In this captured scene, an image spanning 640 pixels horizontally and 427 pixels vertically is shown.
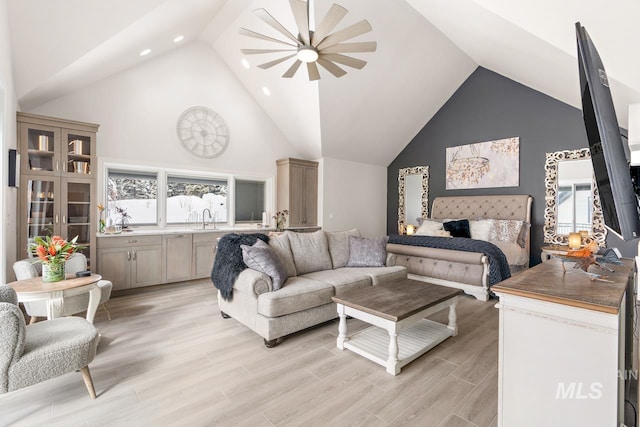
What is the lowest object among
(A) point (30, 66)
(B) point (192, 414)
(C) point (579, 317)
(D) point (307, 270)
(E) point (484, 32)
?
(B) point (192, 414)

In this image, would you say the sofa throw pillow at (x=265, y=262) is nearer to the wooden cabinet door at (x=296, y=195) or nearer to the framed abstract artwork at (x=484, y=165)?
the wooden cabinet door at (x=296, y=195)

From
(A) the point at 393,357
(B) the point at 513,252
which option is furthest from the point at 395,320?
(B) the point at 513,252

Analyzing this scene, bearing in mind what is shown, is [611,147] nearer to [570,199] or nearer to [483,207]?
[570,199]

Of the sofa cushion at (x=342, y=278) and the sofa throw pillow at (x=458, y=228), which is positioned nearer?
the sofa cushion at (x=342, y=278)

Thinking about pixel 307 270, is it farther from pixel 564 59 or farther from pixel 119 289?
pixel 564 59

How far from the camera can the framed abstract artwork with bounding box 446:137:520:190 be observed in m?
5.69

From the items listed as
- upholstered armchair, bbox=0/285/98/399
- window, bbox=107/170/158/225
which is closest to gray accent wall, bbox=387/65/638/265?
window, bbox=107/170/158/225

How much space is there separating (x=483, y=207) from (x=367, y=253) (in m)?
3.35

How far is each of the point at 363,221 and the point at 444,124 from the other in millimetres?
2913

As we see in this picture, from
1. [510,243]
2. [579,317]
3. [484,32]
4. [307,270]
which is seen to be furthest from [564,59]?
[307,270]

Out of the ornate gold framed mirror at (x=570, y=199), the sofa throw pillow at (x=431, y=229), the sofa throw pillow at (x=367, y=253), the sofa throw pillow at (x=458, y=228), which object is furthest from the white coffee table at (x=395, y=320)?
the ornate gold framed mirror at (x=570, y=199)

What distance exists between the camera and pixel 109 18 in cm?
295

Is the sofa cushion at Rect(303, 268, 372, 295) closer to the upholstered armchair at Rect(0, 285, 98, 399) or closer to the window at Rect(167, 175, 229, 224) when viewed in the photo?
the upholstered armchair at Rect(0, 285, 98, 399)

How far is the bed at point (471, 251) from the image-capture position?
4.05 m
